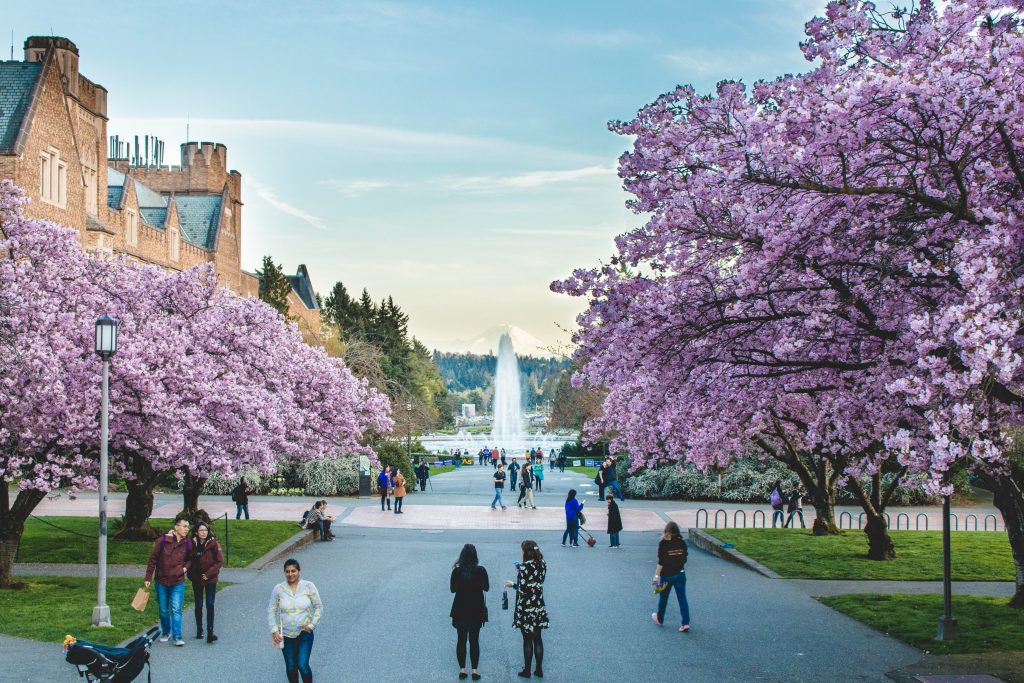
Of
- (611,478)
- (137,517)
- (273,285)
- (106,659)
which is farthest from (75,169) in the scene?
(273,285)

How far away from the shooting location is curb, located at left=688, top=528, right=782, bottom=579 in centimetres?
2283

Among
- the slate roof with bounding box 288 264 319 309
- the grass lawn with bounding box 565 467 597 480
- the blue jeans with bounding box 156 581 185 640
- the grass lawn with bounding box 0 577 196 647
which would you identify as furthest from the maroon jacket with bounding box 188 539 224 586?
the slate roof with bounding box 288 264 319 309

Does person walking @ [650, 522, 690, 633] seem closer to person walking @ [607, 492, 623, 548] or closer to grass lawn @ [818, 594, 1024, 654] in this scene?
grass lawn @ [818, 594, 1024, 654]

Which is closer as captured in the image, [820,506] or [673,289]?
[673,289]

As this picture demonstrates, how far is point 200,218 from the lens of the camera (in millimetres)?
69000

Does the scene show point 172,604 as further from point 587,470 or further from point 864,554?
point 587,470

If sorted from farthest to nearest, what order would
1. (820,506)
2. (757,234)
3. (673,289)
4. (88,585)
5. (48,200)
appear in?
(48,200) → (820,506) → (88,585) → (673,289) → (757,234)

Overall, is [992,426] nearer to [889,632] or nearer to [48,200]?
[889,632]

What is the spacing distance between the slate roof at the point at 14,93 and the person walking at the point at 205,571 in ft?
79.7

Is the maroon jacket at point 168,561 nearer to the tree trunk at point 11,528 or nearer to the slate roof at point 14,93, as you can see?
→ the tree trunk at point 11,528

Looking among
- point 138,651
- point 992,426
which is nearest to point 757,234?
point 992,426

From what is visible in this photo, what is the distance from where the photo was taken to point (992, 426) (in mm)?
10844

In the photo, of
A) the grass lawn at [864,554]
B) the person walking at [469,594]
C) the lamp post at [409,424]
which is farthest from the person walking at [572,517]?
the lamp post at [409,424]

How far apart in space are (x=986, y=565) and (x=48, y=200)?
31367mm
